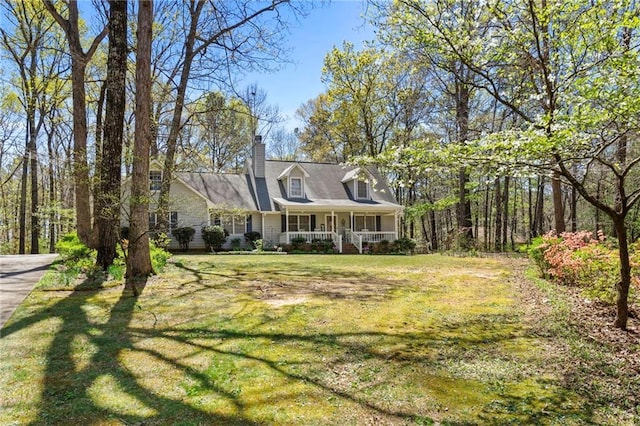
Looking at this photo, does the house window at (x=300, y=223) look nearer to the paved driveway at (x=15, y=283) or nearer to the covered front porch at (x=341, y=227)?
the covered front porch at (x=341, y=227)

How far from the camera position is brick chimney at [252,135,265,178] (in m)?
24.4

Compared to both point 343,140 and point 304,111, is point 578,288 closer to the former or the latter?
point 343,140

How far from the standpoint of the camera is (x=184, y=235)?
20.5 metres

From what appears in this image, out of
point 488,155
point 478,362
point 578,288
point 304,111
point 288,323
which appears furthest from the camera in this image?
point 304,111

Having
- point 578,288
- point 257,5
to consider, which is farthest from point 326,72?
point 578,288

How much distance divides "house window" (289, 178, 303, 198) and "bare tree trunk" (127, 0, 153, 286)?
15.6 metres

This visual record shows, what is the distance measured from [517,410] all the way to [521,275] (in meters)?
7.94

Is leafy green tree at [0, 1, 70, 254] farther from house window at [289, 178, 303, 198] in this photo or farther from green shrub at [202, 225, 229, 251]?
house window at [289, 178, 303, 198]

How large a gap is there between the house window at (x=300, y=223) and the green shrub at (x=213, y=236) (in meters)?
4.55

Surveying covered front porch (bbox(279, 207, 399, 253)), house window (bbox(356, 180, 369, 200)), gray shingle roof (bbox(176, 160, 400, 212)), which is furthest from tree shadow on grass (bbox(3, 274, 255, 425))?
house window (bbox(356, 180, 369, 200))

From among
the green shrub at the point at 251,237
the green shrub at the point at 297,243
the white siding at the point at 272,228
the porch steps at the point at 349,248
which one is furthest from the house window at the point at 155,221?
the porch steps at the point at 349,248

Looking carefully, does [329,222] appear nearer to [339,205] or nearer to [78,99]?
[339,205]

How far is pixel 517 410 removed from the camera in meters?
3.11

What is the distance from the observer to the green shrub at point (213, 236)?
2058 cm
